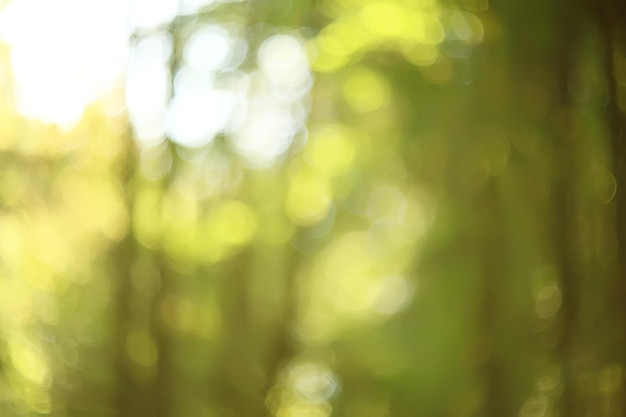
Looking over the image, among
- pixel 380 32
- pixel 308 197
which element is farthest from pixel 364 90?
pixel 308 197

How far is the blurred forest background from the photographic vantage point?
3.68 ft

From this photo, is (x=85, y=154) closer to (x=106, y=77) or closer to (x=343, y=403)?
(x=106, y=77)

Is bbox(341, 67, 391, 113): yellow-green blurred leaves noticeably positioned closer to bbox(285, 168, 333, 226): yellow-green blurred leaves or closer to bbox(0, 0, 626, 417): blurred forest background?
bbox(0, 0, 626, 417): blurred forest background

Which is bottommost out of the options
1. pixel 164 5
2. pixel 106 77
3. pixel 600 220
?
pixel 600 220

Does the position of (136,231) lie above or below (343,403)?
above

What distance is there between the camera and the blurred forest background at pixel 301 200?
44.2 inches

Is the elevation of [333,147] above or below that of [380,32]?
below

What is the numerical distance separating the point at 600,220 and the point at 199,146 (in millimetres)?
756

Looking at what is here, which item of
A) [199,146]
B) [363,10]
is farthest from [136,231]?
[363,10]

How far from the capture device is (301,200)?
118cm

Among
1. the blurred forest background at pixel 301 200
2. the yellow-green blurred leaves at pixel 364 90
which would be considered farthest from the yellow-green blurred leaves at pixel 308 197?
the yellow-green blurred leaves at pixel 364 90

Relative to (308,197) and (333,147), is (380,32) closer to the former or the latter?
(333,147)

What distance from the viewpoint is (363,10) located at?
121 centimetres

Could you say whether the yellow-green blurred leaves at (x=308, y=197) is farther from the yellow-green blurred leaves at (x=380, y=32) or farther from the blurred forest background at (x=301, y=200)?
the yellow-green blurred leaves at (x=380, y=32)
